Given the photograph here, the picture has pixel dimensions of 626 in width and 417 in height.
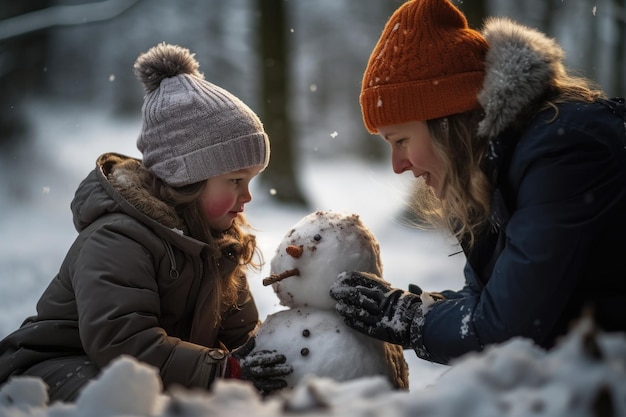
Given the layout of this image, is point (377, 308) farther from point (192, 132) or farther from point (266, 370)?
point (192, 132)

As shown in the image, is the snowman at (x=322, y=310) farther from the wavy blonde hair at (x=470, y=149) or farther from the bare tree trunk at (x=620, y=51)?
the bare tree trunk at (x=620, y=51)

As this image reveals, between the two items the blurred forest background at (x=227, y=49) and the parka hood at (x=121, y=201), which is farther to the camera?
the blurred forest background at (x=227, y=49)

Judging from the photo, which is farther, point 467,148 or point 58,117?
point 58,117

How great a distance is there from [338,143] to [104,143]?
12.9ft

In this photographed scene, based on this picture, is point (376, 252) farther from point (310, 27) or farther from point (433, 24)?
point (310, 27)

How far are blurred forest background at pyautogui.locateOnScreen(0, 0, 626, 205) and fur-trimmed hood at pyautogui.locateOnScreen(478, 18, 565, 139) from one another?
6918 millimetres

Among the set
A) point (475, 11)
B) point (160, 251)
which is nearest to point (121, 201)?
point (160, 251)

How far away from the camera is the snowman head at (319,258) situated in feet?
7.42

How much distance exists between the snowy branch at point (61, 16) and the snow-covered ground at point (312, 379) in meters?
1.29

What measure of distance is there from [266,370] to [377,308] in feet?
1.32

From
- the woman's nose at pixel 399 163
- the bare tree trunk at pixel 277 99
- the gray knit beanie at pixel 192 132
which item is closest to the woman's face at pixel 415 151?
the woman's nose at pixel 399 163

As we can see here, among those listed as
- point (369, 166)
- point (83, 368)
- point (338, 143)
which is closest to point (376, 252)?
point (83, 368)

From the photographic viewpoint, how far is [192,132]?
2389 millimetres

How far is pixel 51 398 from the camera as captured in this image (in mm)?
2102
